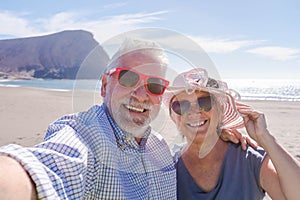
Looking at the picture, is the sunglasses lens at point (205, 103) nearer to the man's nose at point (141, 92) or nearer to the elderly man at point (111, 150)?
the elderly man at point (111, 150)

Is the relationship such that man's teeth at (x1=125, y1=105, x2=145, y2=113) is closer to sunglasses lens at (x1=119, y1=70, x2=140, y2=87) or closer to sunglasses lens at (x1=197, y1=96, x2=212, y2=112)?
sunglasses lens at (x1=119, y1=70, x2=140, y2=87)

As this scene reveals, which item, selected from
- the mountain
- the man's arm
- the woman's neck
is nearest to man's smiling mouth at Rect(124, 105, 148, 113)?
the woman's neck

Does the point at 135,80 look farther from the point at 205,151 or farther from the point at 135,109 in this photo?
the point at 205,151

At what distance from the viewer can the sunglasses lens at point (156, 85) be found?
1801 mm

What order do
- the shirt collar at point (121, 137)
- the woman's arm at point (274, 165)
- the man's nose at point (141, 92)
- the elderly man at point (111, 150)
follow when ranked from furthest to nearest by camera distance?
the woman's arm at point (274, 165)
the man's nose at point (141, 92)
the shirt collar at point (121, 137)
the elderly man at point (111, 150)

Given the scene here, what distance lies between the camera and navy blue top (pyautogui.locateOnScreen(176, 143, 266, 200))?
2111 millimetres

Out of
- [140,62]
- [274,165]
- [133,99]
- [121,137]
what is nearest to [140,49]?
[140,62]

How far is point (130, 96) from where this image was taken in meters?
1.75

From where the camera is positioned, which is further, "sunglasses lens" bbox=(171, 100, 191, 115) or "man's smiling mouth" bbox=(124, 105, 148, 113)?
"sunglasses lens" bbox=(171, 100, 191, 115)

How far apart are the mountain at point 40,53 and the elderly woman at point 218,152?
7699cm

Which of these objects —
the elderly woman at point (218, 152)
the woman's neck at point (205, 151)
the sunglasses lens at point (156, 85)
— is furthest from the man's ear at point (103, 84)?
the woman's neck at point (205, 151)

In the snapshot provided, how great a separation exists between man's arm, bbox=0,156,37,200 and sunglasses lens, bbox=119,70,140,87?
0.85 metres

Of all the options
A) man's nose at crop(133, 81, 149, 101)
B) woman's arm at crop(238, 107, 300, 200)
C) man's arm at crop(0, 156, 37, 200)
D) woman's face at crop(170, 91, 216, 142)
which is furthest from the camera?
woman's face at crop(170, 91, 216, 142)

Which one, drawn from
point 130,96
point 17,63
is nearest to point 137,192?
→ point 130,96
